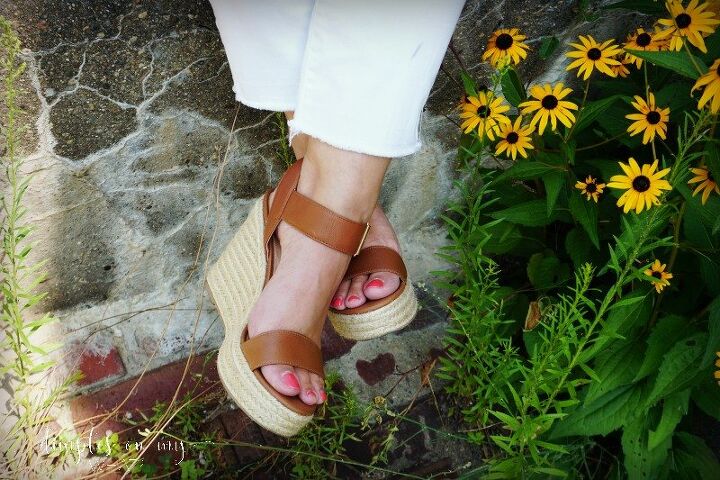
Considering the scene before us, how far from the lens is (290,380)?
116cm

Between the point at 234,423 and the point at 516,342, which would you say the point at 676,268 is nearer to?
the point at 516,342

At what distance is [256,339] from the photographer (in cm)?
117

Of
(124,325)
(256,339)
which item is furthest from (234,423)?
(256,339)

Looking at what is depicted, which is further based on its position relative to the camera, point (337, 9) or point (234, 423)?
point (234, 423)

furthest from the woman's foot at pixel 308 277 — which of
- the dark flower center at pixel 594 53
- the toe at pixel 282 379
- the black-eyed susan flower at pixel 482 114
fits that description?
the dark flower center at pixel 594 53

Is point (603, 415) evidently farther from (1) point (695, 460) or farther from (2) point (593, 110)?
(2) point (593, 110)

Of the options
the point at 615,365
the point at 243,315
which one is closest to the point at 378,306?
the point at 243,315

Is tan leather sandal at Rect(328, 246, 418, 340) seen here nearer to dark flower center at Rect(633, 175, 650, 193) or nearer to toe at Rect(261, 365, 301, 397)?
toe at Rect(261, 365, 301, 397)

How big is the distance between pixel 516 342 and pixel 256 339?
82 centimetres

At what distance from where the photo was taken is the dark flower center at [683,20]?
41.4 inches

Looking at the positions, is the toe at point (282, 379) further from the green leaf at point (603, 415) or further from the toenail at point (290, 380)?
the green leaf at point (603, 415)

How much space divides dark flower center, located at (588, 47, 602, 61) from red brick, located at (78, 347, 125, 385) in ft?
4.16

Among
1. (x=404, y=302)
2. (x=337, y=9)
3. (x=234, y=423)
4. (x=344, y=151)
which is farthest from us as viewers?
(x=234, y=423)

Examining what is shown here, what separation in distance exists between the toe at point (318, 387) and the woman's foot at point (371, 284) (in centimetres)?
15
